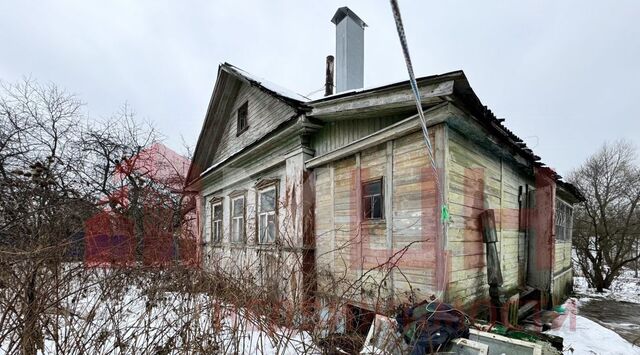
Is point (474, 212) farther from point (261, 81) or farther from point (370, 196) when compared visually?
point (261, 81)

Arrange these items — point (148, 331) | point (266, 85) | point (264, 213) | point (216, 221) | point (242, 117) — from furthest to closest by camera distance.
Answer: point (216, 221) → point (242, 117) → point (266, 85) → point (264, 213) → point (148, 331)

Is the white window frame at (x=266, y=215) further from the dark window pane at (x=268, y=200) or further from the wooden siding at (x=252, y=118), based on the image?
the wooden siding at (x=252, y=118)

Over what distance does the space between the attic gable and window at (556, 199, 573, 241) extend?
8144 mm

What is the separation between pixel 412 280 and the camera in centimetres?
401

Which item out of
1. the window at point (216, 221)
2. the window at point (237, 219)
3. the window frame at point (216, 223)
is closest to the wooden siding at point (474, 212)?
the window at point (237, 219)

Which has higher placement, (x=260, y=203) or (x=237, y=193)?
(x=237, y=193)

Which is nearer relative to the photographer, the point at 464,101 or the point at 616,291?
the point at 464,101

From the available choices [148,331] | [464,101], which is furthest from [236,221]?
[464,101]

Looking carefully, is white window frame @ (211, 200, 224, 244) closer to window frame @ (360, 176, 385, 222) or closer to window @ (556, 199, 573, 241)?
window frame @ (360, 176, 385, 222)

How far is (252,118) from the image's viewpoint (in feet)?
28.1

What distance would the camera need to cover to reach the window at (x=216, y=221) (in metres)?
10.3

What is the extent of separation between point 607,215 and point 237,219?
60.5ft

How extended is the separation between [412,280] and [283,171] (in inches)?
144

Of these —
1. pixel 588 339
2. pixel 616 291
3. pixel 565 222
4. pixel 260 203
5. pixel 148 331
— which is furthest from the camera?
pixel 616 291
